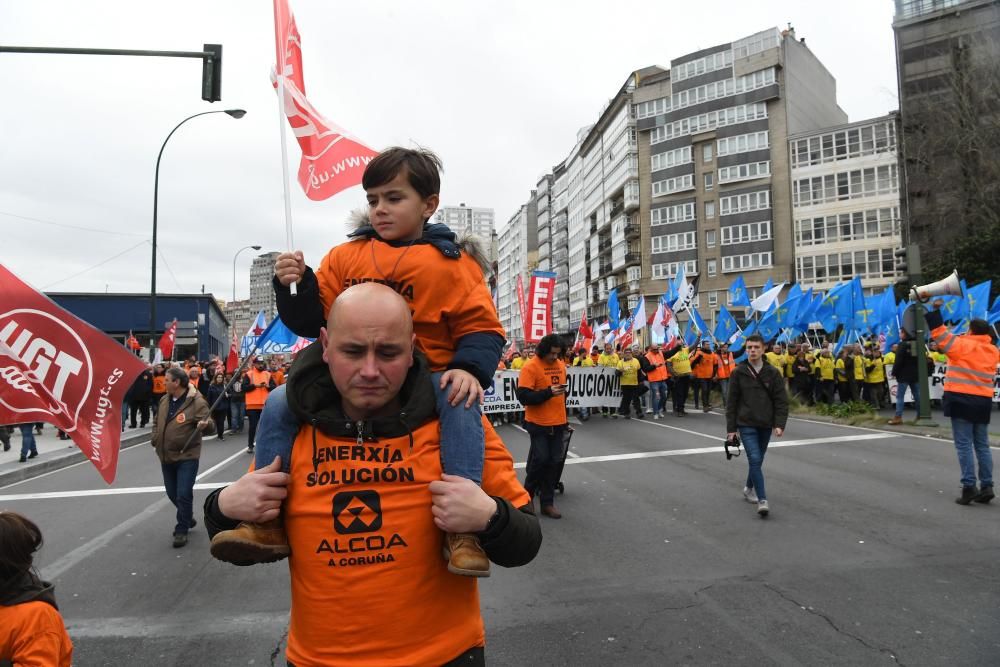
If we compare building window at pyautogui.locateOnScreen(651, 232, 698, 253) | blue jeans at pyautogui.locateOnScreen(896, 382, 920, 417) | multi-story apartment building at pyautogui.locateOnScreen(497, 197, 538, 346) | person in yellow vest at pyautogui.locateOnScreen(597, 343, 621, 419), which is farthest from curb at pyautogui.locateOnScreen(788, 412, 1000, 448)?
multi-story apartment building at pyautogui.locateOnScreen(497, 197, 538, 346)

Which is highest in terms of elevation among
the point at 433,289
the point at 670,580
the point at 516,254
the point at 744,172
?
the point at 516,254

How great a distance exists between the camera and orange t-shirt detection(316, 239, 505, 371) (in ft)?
7.07

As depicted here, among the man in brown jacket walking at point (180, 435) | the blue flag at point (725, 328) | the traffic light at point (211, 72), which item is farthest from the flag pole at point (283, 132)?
the blue flag at point (725, 328)

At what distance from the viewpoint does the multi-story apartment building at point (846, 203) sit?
51000mm

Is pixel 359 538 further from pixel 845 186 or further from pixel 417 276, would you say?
pixel 845 186

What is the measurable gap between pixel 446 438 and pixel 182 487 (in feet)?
20.2

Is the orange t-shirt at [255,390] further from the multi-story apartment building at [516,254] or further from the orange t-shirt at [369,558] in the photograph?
the multi-story apartment building at [516,254]

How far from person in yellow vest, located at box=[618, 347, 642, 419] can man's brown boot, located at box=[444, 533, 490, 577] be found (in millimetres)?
15859

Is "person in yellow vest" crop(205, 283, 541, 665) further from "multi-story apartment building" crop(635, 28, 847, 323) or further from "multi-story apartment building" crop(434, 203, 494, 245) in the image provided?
"multi-story apartment building" crop(434, 203, 494, 245)

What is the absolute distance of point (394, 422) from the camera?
5.62 feet

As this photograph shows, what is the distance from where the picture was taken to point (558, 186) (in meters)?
101

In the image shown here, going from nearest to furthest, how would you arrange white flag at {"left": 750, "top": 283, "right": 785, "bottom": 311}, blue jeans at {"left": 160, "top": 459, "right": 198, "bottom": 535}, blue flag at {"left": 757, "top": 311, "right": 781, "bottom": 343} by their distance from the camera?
1. blue jeans at {"left": 160, "top": 459, "right": 198, "bottom": 535}
2. blue flag at {"left": 757, "top": 311, "right": 781, "bottom": 343}
3. white flag at {"left": 750, "top": 283, "right": 785, "bottom": 311}

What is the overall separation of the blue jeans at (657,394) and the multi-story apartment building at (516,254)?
87.7 metres

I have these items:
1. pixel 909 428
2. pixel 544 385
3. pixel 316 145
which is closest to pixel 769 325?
pixel 909 428
